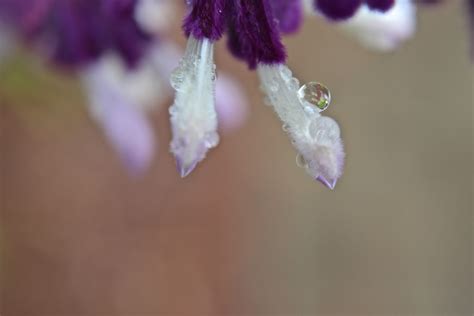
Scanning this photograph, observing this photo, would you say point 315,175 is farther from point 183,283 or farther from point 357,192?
point 357,192

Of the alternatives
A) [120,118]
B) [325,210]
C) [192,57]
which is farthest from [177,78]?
[325,210]

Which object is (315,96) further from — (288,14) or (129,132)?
(129,132)

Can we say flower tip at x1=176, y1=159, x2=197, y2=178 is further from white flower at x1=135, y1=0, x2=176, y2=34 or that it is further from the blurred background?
the blurred background

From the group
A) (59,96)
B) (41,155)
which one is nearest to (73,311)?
(41,155)

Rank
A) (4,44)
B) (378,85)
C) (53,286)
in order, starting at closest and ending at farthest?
(4,44) → (53,286) → (378,85)

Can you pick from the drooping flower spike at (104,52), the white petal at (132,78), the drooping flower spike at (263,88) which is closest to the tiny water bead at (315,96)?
the drooping flower spike at (263,88)

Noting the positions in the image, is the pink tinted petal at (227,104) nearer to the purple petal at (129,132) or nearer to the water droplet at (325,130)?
the purple petal at (129,132)
